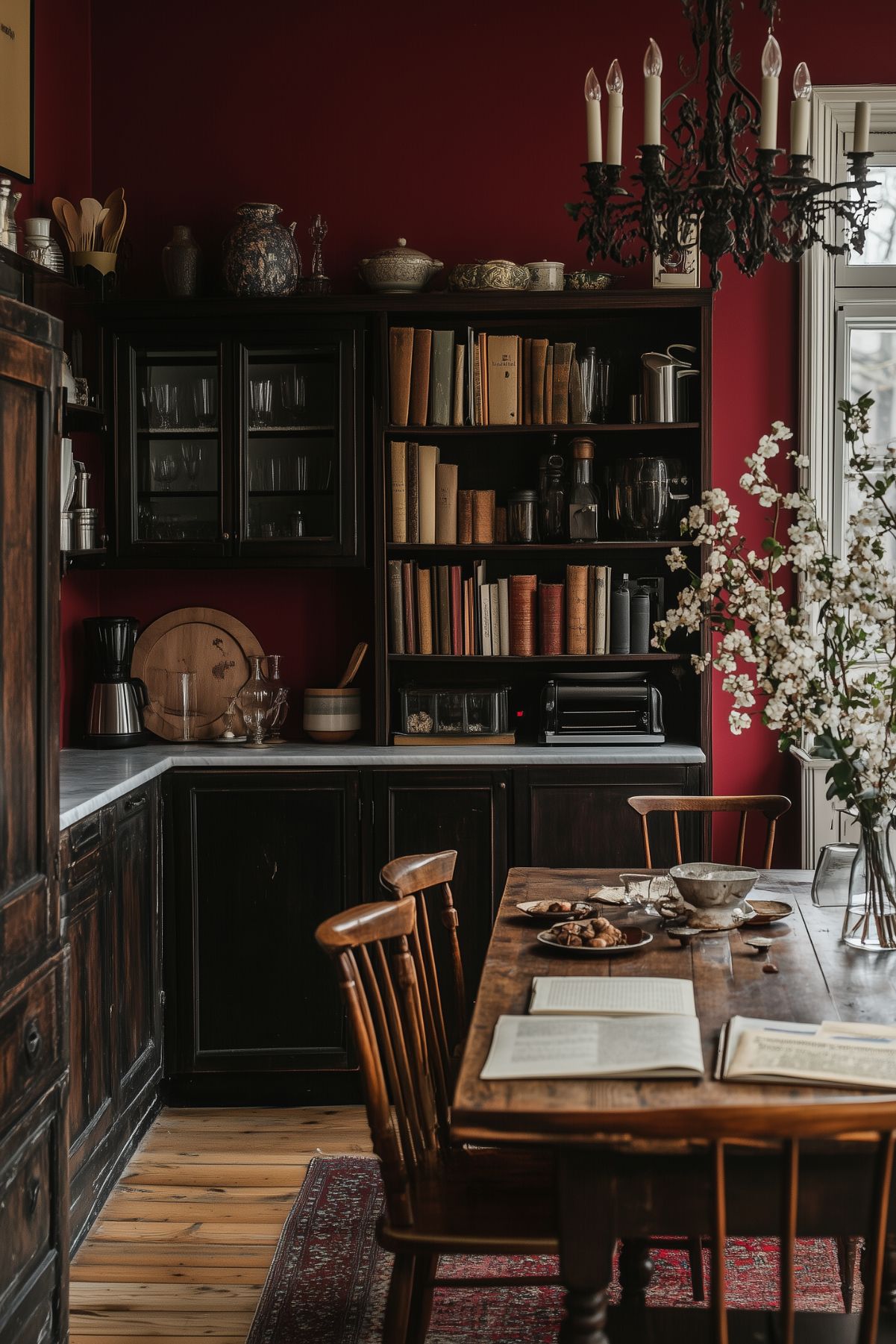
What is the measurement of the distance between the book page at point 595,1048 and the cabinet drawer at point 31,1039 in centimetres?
73

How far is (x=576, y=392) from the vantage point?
4164 millimetres

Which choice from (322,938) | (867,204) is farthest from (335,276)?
(322,938)

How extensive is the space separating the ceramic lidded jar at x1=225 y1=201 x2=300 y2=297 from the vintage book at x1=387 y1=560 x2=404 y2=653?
0.94 meters

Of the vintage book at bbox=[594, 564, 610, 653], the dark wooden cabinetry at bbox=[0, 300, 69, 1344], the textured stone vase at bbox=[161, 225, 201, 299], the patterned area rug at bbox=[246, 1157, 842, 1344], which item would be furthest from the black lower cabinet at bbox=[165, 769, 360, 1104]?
the dark wooden cabinetry at bbox=[0, 300, 69, 1344]

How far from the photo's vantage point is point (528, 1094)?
68.1 inches

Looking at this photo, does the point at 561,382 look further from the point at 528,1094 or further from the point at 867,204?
the point at 528,1094

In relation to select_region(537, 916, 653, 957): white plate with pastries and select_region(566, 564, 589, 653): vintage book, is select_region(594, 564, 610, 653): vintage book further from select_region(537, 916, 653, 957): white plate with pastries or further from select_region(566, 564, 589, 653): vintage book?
select_region(537, 916, 653, 957): white plate with pastries

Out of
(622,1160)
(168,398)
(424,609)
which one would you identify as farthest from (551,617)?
(622,1160)

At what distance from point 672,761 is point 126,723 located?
5.68 feet

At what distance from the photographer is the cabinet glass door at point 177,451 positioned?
420 centimetres

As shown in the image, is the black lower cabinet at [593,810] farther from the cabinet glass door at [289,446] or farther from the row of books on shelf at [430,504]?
the cabinet glass door at [289,446]

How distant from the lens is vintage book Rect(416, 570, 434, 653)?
4.22 m

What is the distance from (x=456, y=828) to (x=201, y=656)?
113 cm

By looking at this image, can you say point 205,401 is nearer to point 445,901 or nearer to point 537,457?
point 537,457
